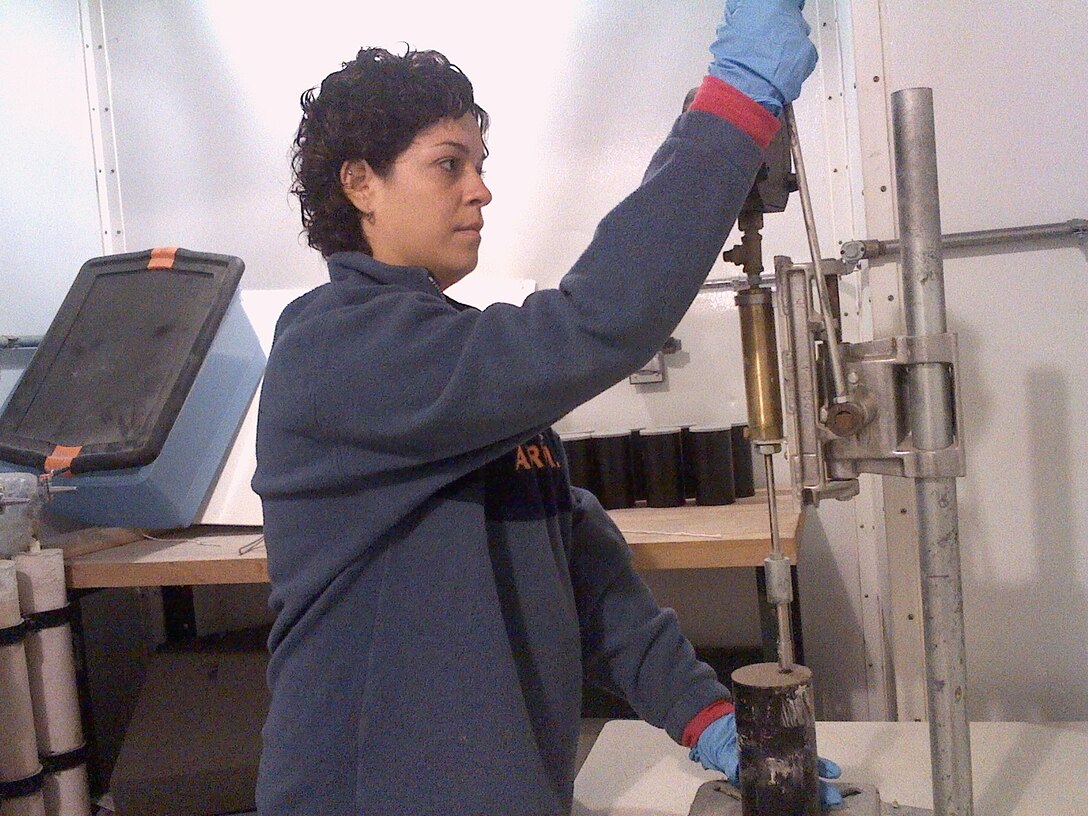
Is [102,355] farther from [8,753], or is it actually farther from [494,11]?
[494,11]

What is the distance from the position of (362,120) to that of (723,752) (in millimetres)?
712

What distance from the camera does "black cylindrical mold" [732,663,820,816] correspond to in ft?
2.39

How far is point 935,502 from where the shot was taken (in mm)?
648

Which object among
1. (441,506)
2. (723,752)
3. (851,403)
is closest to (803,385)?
(851,403)

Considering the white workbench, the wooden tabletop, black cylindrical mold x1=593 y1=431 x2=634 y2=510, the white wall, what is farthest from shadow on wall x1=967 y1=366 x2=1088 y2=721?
black cylindrical mold x1=593 y1=431 x2=634 y2=510

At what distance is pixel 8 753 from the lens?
135 cm

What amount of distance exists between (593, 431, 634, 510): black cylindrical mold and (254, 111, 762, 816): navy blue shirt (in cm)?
70

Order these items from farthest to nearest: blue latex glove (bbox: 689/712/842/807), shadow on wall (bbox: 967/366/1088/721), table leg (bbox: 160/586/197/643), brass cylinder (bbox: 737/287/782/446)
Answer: table leg (bbox: 160/586/197/643) → shadow on wall (bbox: 967/366/1088/721) → blue latex glove (bbox: 689/712/842/807) → brass cylinder (bbox: 737/287/782/446)

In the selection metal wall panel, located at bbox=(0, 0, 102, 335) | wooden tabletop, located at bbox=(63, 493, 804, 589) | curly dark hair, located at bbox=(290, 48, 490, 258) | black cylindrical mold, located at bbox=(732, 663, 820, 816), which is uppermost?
metal wall panel, located at bbox=(0, 0, 102, 335)

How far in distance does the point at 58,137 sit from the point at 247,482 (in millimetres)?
1091

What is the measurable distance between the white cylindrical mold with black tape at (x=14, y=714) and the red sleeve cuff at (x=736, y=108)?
120cm

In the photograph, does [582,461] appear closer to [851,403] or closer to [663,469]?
[663,469]

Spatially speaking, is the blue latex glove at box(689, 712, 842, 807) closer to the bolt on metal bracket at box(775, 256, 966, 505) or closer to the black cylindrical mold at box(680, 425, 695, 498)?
the bolt on metal bracket at box(775, 256, 966, 505)

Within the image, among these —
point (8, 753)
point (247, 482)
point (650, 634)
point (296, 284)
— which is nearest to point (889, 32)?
point (650, 634)
